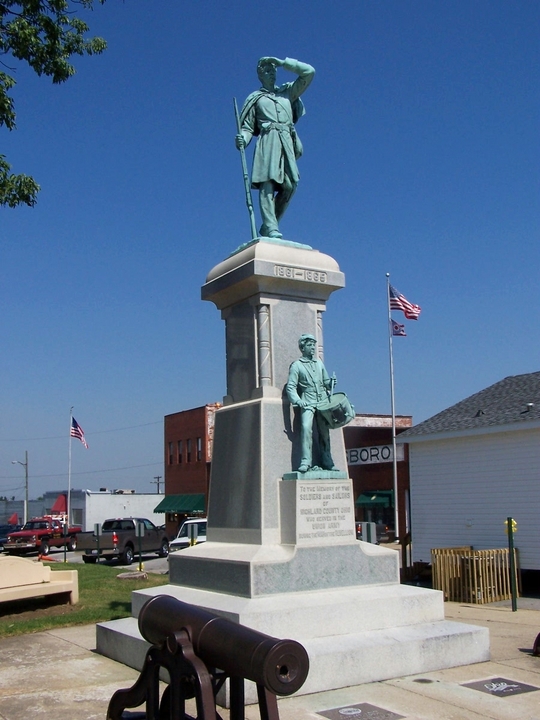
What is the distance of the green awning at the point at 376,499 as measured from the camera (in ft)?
125

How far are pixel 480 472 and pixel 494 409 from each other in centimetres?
177

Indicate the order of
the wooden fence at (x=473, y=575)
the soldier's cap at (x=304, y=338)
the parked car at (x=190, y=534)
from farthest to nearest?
1. the parked car at (x=190, y=534)
2. the wooden fence at (x=473, y=575)
3. the soldier's cap at (x=304, y=338)

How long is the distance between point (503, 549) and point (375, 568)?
10.3 meters

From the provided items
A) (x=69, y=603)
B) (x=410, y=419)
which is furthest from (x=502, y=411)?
(x=410, y=419)

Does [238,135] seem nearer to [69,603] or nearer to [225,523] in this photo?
[225,523]

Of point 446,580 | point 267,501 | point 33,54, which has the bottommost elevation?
point 446,580

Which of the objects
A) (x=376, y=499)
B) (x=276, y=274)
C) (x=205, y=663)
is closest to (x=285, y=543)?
(x=276, y=274)

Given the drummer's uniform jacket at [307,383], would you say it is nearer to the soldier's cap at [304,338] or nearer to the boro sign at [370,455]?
the soldier's cap at [304,338]

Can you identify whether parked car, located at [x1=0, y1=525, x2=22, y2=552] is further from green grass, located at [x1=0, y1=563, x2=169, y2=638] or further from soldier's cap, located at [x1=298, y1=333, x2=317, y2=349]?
soldier's cap, located at [x1=298, y1=333, x2=317, y2=349]

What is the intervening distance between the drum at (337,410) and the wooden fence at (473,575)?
9699 mm

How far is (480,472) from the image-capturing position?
19.6 metres

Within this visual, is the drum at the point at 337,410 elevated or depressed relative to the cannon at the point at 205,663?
elevated

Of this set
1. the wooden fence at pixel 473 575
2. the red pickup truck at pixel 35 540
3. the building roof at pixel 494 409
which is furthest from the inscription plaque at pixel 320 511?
the red pickup truck at pixel 35 540

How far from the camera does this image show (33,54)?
37.3ft
